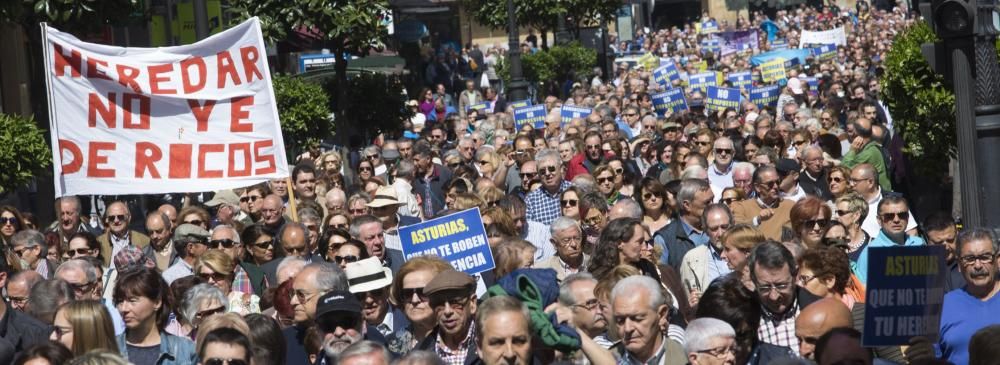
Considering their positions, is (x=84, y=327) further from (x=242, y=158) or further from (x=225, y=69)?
(x=225, y=69)

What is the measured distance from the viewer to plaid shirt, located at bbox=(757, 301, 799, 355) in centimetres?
775

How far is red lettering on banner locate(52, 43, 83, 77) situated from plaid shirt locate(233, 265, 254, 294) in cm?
191

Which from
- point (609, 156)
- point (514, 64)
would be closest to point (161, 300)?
point (609, 156)

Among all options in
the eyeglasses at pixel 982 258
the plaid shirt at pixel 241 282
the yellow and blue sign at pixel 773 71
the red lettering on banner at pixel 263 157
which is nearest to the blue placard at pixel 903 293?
the eyeglasses at pixel 982 258

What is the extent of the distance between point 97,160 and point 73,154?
16 centimetres

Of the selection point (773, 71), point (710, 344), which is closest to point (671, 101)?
point (773, 71)

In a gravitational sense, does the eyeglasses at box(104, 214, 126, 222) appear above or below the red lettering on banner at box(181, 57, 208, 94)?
below

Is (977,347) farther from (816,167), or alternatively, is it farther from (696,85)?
(696,85)

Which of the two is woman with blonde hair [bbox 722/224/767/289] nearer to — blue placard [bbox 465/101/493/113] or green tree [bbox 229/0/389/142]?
green tree [bbox 229/0/389/142]

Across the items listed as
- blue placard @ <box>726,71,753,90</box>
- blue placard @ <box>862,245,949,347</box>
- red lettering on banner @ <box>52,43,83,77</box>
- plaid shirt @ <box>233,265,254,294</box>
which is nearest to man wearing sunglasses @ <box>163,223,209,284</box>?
plaid shirt @ <box>233,265,254,294</box>

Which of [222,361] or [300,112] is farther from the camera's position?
[300,112]

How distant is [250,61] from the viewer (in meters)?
11.9

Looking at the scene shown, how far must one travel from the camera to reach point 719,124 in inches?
840

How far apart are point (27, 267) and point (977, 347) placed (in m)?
→ 6.86
